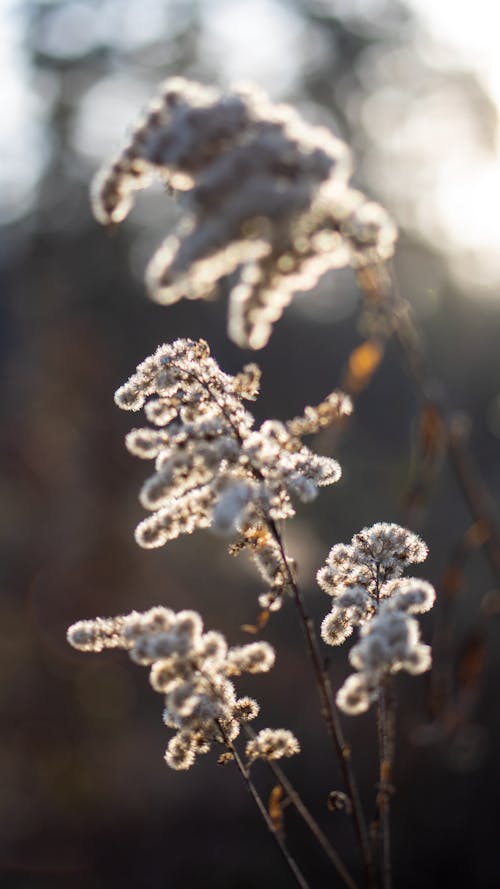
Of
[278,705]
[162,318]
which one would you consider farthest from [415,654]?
[162,318]

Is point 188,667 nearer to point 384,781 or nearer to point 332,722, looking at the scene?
point 332,722

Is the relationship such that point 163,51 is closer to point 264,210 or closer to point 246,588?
point 246,588

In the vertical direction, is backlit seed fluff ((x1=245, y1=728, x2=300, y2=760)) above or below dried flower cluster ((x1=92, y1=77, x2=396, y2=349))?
below

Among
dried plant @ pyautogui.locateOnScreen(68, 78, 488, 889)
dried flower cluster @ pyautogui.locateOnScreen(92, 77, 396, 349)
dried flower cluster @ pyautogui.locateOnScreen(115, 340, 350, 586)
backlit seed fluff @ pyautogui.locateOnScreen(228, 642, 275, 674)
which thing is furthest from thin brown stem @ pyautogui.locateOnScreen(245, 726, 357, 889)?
dried flower cluster @ pyautogui.locateOnScreen(92, 77, 396, 349)

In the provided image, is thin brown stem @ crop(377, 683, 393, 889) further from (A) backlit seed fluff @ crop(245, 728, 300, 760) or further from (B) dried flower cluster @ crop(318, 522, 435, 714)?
(A) backlit seed fluff @ crop(245, 728, 300, 760)

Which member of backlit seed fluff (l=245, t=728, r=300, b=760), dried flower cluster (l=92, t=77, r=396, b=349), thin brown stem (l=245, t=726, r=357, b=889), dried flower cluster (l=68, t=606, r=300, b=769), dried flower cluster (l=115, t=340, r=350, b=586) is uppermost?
dried flower cluster (l=92, t=77, r=396, b=349)

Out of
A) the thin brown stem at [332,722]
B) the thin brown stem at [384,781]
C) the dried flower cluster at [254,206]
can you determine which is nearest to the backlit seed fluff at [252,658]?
the thin brown stem at [332,722]

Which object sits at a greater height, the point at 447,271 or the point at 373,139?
the point at 373,139

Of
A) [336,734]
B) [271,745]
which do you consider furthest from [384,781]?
[271,745]

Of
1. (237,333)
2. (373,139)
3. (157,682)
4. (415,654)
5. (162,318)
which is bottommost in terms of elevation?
(415,654)
